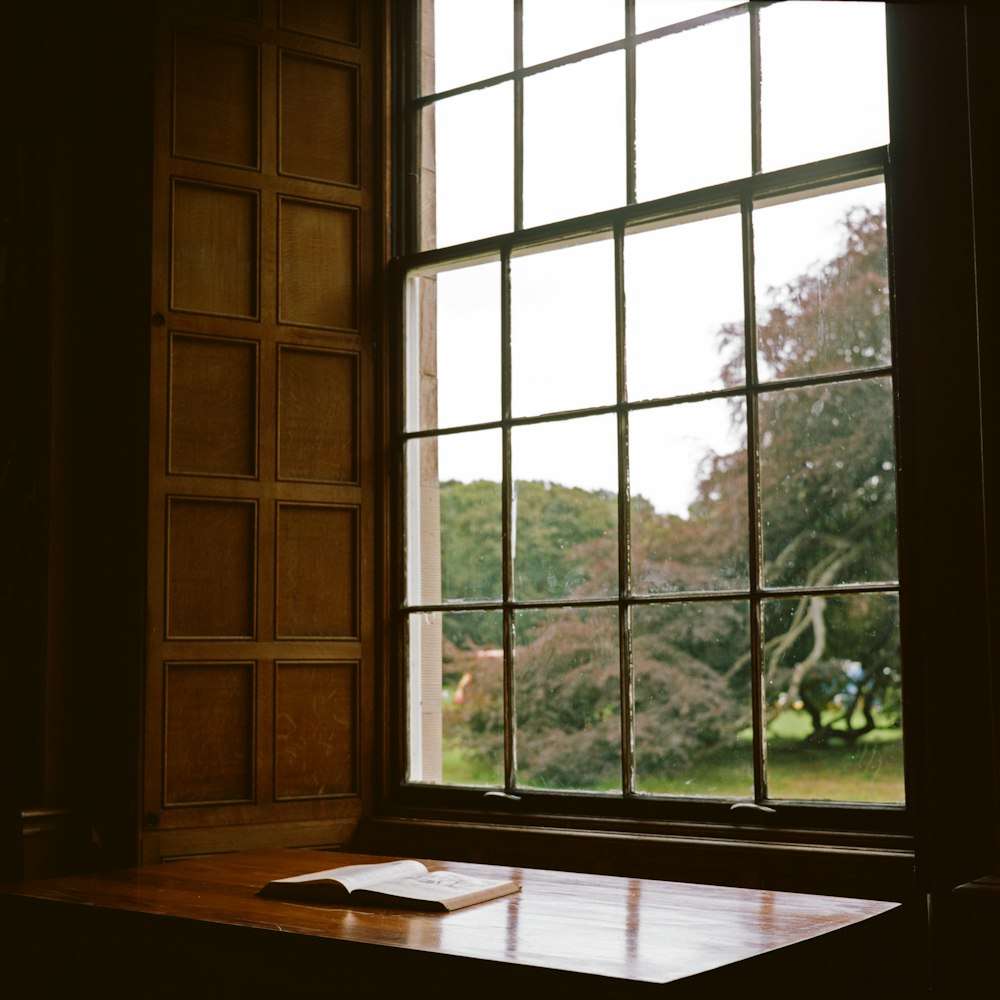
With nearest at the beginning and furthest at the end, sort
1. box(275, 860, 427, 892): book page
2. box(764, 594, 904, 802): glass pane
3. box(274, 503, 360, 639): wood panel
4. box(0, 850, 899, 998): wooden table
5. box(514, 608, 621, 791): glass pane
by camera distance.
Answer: box(0, 850, 899, 998): wooden table < box(275, 860, 427, 892): book page < box(514, 608, 621, 791): glass pane < box(274, 503, 360, 639): wood panel < box(764, 594, 904, 802): glass pane

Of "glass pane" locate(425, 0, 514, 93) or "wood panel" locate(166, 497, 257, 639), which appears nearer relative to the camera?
"wood panel" locate(166, 497, 257, 639)

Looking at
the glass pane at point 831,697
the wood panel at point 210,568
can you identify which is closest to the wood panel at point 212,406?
the wood panel at point 210,568

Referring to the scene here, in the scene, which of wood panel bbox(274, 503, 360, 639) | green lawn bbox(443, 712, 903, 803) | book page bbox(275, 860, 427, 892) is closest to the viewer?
book page bbox(275, 860, 427, 892)

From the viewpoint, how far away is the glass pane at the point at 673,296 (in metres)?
3.08

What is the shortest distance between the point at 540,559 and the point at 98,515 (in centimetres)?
125

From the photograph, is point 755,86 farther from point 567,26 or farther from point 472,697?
point 472,697

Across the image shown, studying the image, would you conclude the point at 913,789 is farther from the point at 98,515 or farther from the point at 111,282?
the point at 111,282

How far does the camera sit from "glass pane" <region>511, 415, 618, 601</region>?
325 cm

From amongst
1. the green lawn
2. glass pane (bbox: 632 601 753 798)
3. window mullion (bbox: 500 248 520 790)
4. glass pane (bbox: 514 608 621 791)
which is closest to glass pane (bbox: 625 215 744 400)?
window mullion (bbox: 500 248 520 790)

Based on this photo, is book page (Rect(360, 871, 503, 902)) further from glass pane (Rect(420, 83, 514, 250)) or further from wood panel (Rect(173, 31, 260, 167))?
wood panel (Rect(173, 31, 260, 167))

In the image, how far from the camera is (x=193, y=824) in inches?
126

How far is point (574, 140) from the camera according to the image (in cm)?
338

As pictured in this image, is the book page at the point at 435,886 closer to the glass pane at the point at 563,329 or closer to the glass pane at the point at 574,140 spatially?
the glass pane at the point at 563,329

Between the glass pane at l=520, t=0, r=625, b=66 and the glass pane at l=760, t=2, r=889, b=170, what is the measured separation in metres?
0.50
